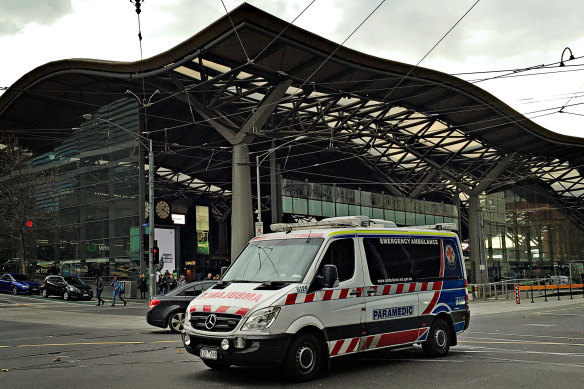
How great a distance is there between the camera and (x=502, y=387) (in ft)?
26.2

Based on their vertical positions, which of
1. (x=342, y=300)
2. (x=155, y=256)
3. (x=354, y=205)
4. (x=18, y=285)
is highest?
(x=354, y=205)

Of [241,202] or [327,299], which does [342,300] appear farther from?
[241,202]

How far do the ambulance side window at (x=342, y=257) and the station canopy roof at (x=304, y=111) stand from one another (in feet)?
67.1

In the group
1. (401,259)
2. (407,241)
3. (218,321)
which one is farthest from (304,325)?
(407,241)

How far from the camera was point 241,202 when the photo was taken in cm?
3712

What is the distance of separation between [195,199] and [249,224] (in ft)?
101

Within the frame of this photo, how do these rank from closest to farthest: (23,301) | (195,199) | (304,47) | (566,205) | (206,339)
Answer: (206,339)
(304,47)
(23,301)
(195,199)
(566,205)

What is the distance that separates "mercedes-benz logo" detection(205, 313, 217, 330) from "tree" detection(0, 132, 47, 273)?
1592 inches

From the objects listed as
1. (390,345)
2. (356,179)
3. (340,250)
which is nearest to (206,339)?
(340,250)

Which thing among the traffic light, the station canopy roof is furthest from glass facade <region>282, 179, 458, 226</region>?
the traffic light

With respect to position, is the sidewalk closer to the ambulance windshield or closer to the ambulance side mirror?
the ambulance windshield

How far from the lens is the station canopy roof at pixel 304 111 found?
3359 centimetres

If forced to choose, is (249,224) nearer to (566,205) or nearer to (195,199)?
(195,199)

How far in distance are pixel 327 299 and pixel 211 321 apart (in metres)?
1.72
